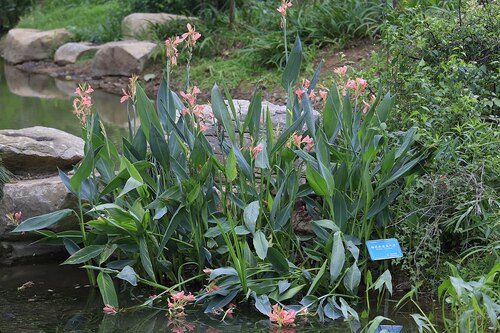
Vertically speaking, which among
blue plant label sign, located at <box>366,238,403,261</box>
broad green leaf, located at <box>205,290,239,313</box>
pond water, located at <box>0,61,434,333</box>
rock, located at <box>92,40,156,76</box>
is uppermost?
blue plant label sign, located at <box>366,238,403,261</box>

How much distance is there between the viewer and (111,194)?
5133 millimetres

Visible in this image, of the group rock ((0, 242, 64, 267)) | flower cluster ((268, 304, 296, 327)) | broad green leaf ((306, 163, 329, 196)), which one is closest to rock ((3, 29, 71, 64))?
rock ((0, 242, 64, 267))

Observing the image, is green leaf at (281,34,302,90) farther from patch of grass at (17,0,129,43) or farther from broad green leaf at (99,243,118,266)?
patch of grass at (17,0,129,43)

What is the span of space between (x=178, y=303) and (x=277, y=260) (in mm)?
572

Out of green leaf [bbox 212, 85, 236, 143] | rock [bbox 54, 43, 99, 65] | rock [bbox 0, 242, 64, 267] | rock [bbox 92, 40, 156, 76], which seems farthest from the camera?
rock [bbox 54, 43, 99, 65]

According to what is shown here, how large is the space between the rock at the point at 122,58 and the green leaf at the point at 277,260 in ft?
27.1

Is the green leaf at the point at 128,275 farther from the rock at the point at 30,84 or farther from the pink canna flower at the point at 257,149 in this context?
the rock at the point at 30,84

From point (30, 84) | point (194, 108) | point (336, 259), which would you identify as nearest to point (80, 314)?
point (194, 108)

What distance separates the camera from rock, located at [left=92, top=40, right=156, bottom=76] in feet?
41.1

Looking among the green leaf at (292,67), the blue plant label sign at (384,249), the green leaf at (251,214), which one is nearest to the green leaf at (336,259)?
the blue plant label sign at (384,249)

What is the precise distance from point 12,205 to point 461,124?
281 centimetres

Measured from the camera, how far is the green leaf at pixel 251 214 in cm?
449

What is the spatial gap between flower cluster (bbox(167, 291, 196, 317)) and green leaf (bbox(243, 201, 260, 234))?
1.57 ft

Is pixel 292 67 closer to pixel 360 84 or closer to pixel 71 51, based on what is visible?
pixel 360 84
